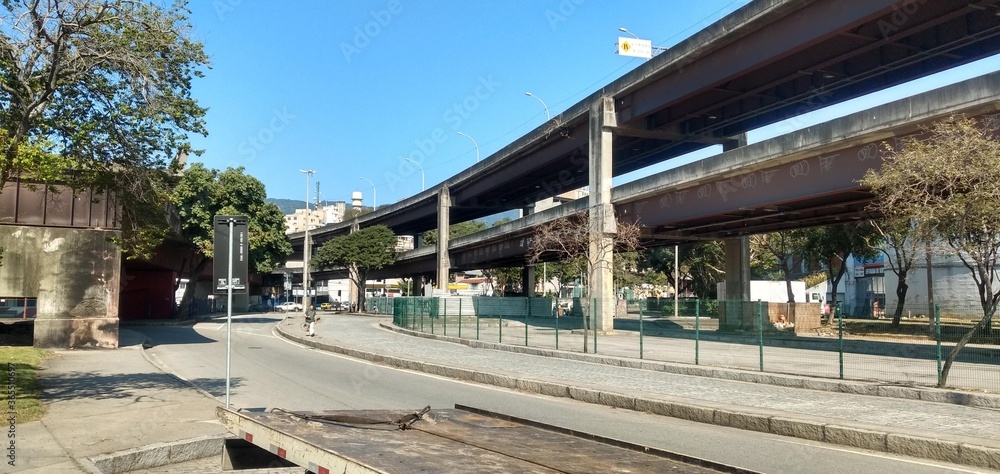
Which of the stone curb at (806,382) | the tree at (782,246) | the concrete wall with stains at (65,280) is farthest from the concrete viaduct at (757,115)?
the concrete wall with stains at (65,280)

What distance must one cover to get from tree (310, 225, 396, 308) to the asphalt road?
46710 mm

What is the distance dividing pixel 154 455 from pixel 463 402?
5924 mm

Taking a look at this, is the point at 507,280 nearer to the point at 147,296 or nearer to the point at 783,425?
the point at 147,296

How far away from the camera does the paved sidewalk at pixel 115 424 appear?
7438 millimetres

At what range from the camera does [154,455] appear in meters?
7.79

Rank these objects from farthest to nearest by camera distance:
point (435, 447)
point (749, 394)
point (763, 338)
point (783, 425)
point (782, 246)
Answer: point (782, 246) → point (763, 338) → point (749, 394) → point (783, 425) → point (435, 447)

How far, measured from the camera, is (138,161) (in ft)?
39.6

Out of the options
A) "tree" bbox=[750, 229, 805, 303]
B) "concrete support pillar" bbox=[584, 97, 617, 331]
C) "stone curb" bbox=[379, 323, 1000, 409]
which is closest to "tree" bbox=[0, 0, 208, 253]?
"stone curb" bbox=[379, 323, 1000, 409]

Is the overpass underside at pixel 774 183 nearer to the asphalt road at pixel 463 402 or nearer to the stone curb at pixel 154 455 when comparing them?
the asphalt road at pixel 463 402

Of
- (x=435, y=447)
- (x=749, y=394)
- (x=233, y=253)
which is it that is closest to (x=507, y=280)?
(x=749, y=394)

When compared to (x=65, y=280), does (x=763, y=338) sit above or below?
below

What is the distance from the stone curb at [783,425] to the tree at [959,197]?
5.63 metres

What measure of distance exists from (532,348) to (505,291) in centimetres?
7211

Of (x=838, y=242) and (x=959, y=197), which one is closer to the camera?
(x=959, y=197)
